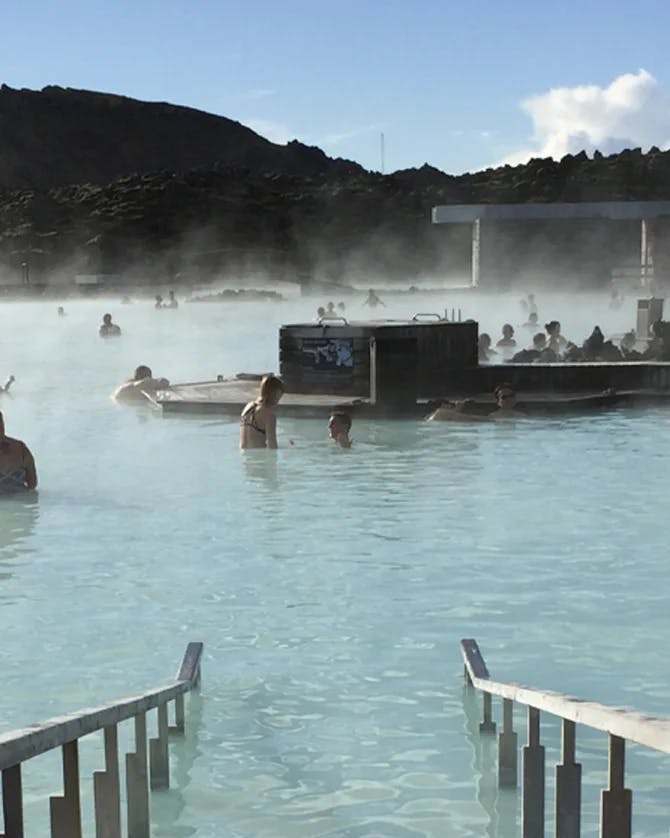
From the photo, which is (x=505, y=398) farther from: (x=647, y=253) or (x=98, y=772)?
(x=647, y=253)

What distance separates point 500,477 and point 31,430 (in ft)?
23.1

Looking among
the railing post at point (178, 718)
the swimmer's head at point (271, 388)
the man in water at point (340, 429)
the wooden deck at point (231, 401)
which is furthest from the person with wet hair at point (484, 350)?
the railing post at point (178, 718)

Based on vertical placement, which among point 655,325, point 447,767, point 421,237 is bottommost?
point 447,767

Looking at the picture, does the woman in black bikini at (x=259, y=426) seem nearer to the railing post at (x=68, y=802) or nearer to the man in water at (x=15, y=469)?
the man in water at (x=15, y=469)

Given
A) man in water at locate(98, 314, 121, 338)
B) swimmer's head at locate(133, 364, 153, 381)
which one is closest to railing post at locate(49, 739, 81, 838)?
swimmer's head at locate(133, 364, 153, 381)

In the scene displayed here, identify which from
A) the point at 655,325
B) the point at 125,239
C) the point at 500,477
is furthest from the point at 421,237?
the point at 500,477

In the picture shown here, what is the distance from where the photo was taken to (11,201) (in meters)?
133

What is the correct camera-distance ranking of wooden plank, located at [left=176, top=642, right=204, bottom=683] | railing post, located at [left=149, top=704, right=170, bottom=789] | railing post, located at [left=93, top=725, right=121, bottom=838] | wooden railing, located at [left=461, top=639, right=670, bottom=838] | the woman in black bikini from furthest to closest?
the woman in black bikini < wooden plank, located at [left=176, top=642, right=204, bottom=683] < railing post, located at [left=149, top=704, right=170, bottom=789] < railing post, located at [left=93, top=725, right=121, bottom=838] < wooden railing, located at [left=461, top=639, right=670, bottom=838]

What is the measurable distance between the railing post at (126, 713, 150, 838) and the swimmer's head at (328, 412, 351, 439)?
1062 cm

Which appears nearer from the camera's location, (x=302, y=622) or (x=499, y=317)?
(x=302, y=622)

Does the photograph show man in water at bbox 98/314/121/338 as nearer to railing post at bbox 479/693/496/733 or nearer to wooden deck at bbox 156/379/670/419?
wooden deck at bbox 156/379/670/419

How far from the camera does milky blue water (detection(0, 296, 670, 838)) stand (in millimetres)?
5156

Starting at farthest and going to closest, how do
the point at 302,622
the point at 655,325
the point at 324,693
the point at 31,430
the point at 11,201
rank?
1. the point at 11,201
2. the point at 655,325
3. the point at 31,430
4. the point at 302,622
5. the point at 324,693

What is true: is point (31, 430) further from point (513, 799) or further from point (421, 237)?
point (421, 237)
